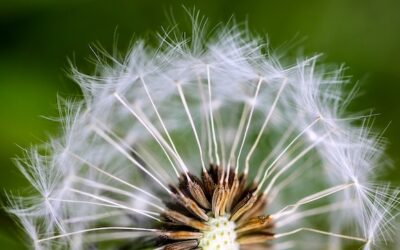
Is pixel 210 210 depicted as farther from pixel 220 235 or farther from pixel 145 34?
pixel 145 34

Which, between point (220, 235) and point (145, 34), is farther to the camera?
point (145, 34)

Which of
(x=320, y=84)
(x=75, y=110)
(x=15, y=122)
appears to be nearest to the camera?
(x=75, y=110)

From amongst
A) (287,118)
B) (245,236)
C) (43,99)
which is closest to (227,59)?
(287,118)

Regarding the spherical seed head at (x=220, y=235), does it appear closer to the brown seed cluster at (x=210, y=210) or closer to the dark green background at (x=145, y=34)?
the brown seed cluster at (x=210, y=210)

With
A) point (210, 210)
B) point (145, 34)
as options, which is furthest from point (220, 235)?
point (145, 34)

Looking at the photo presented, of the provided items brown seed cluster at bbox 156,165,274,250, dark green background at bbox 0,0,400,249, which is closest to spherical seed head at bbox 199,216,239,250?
brown seed cluster at bbox 156,165,274,250

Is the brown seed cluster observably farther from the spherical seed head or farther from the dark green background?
the dark green background

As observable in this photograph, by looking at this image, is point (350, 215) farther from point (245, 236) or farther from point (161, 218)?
point (161, 218)
